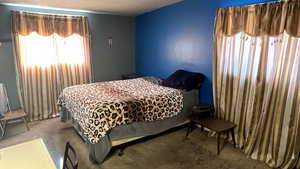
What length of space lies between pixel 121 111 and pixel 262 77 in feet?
6.21

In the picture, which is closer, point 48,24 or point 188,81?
point 188,81

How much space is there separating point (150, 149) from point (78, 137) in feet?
4.11

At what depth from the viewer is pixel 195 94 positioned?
324cm

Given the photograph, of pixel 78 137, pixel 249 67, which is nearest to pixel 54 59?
pixel 78 137

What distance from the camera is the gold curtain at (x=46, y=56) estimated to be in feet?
11.6

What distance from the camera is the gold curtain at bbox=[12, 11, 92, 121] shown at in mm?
3533

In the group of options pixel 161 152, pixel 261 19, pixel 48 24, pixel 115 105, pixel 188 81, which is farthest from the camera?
pixel 48 24

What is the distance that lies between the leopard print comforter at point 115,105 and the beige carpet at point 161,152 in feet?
1.31

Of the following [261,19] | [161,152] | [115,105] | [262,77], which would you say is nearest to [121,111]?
[115,105]

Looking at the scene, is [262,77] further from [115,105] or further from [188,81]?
[115,105]

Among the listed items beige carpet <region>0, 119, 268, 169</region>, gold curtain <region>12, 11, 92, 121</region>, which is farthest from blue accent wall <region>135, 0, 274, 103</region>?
gold curtain <region>12, 11, 92, 121</region>

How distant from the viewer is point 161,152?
261 centimetres

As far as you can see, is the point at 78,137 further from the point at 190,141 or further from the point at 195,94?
the point at 195,94

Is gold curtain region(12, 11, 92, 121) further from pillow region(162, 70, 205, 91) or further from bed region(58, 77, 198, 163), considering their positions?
pillow region(162, 70, 205, 91)
